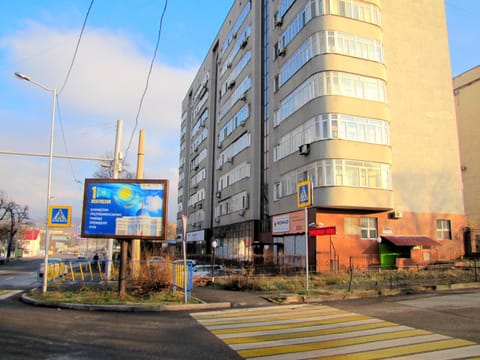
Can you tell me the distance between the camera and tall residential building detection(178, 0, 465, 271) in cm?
2594

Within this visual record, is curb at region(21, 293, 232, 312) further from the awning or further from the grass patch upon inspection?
the awning

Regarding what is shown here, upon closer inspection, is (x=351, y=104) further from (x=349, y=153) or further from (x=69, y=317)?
(x=69, y=317)

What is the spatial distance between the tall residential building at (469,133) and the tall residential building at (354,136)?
10101 mm

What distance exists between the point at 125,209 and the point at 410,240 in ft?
65.2

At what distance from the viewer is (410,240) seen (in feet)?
87.3

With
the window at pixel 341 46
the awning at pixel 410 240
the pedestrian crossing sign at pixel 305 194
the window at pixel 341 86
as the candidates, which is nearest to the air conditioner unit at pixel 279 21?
the window at pixel 341 46

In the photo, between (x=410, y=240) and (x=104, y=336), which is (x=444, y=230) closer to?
(x=410, y=240)

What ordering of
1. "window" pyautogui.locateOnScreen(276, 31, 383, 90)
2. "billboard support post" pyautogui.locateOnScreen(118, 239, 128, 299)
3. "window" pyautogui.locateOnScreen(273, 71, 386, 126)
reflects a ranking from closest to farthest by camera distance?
"billboard support post" pyautogui.locateOnScreen(118, 239, 128, 299), "window" pyautogui.locateOnScreen(273, 71, 386, 126), "window" pyautogui.locateOnScreen(276, 31, 383, 90)

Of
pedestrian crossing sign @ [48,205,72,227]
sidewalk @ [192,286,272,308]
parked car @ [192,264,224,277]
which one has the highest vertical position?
pedestrian crossing sign @ [48,205,72,227]

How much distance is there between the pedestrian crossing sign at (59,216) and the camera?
51.7 ft

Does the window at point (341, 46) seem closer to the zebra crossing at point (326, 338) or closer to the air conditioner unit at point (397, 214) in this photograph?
the air conditioner unit at point (397, 214)

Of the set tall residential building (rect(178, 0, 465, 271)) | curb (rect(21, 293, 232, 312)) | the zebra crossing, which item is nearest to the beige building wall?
tall residential building (rect(178, 0, 465, 271))

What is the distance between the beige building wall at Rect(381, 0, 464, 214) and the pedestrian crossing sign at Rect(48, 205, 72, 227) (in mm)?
21220

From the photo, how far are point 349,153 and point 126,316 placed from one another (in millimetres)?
18550
